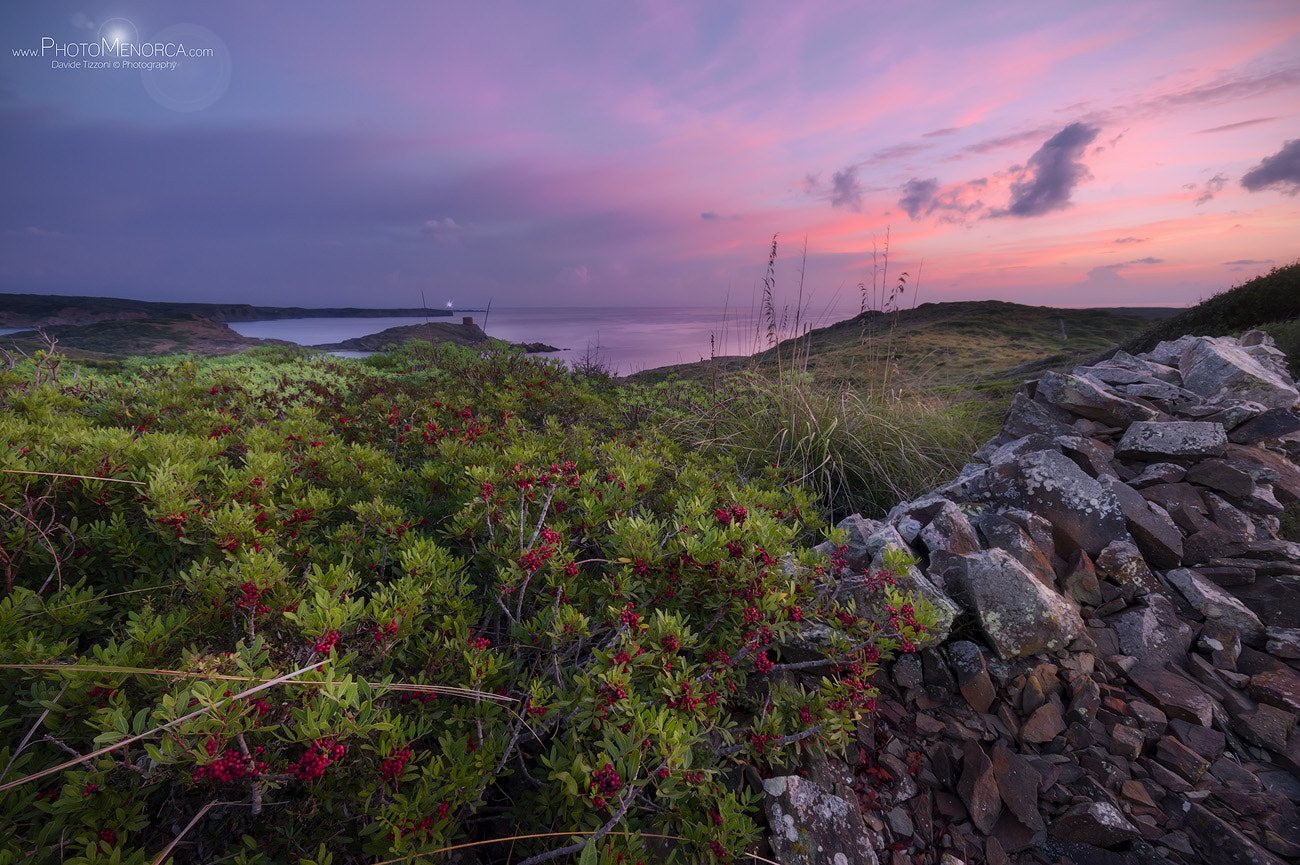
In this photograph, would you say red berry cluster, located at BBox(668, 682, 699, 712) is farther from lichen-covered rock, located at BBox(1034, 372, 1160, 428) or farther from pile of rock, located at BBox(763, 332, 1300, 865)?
lichen-covered rock, located at BBox(1034, 372, 1160, 428)

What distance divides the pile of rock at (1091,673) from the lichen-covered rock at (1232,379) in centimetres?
46

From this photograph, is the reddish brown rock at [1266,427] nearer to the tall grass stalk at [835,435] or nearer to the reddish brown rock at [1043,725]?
the tall grass stalk at [835,435]

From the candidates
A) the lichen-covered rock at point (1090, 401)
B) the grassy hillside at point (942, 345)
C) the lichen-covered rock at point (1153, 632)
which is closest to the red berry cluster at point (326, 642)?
the lichen-covered rock at point (1153, 632)

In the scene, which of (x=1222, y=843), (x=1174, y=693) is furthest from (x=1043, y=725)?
(x=1174, y=693)

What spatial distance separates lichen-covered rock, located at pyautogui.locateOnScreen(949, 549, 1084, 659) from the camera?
240cm

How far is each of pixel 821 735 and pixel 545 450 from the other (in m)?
2.28

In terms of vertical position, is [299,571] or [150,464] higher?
[150,464]

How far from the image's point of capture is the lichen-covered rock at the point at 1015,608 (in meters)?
2.40

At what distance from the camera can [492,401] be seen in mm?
4852

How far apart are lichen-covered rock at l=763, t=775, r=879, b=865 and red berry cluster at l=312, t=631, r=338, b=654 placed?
1.47 m

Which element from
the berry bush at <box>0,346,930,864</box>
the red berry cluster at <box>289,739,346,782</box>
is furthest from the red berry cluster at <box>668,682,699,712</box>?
the red berry cluster at <box>289,739,346,782</box>

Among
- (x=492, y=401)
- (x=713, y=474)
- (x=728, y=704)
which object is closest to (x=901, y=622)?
(x=728, y=704)

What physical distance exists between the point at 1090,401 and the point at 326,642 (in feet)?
16.9

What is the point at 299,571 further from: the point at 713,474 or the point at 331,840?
the point at 713,474
